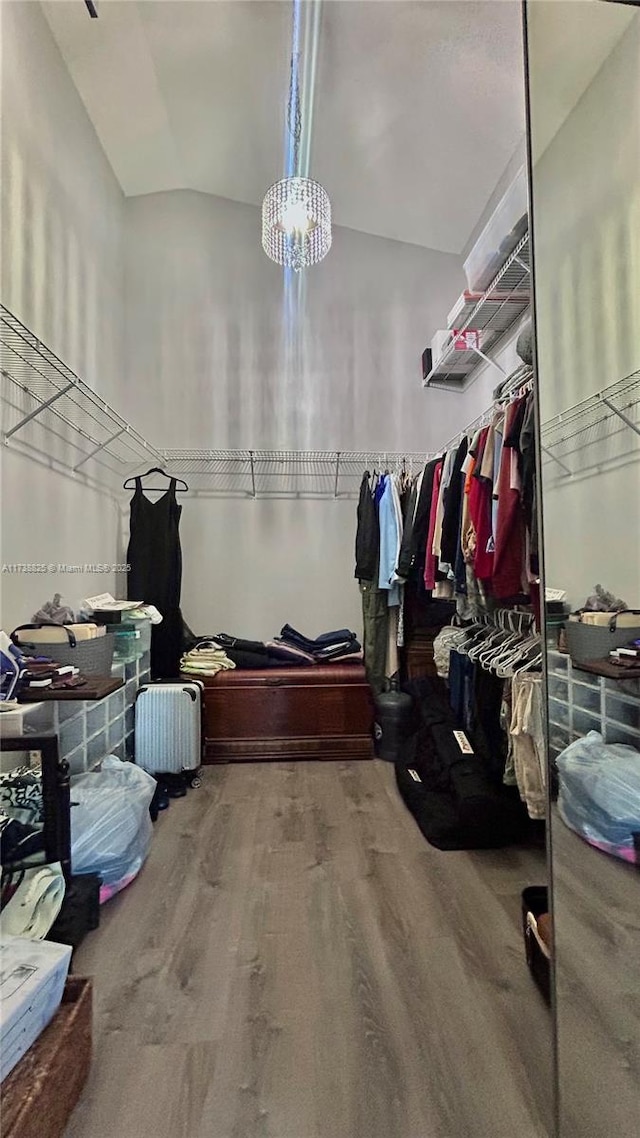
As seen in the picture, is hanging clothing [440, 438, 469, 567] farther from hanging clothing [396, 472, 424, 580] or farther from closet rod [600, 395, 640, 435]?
closet rod [600, 395, 640, 435]

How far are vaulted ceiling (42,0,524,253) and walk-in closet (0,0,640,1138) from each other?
19mm

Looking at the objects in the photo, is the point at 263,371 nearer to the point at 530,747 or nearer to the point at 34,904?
the point at 530,747

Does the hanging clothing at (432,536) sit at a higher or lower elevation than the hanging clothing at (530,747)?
higher

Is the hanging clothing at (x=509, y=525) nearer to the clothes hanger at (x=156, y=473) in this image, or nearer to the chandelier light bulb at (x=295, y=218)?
the chandelier light bulb at (x=295, y=218)

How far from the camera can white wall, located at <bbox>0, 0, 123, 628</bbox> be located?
211cm

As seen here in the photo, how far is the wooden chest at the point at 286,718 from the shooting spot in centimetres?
307

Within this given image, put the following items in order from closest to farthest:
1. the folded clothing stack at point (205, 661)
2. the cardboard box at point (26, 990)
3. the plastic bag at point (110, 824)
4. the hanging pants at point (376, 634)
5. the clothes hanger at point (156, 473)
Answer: the cardboard box at point (26, 990) → the plastic bag at point (110, 824) → the folded clothing stack at point (205, 661) → the hanging pants at point (376, 634) → the clothes hanger at point (156, 473)

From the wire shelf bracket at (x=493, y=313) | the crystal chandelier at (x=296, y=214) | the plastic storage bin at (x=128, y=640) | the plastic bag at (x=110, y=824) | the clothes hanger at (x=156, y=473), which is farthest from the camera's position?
the clothes hanger at (x=156, y=473)

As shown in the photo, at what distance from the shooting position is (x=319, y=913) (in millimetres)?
1673

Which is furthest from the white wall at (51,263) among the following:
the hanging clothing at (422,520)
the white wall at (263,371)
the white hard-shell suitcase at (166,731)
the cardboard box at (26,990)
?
the hanging clothing at (422,520)

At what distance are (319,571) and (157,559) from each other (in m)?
1.14

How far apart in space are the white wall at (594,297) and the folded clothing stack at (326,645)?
2.35m

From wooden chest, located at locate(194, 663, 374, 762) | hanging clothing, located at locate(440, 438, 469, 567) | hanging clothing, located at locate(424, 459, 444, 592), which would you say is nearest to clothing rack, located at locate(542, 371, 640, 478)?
hanging clothing, located at locate(440, 438, 469, 567)

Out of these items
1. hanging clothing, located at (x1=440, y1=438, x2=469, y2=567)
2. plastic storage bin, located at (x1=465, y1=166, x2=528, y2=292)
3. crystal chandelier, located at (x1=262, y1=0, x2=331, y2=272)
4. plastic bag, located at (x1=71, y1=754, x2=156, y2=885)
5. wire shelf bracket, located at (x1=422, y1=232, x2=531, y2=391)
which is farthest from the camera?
crystal chandelier, located at (x1=262, y1=0, x2=331, y2=272)
